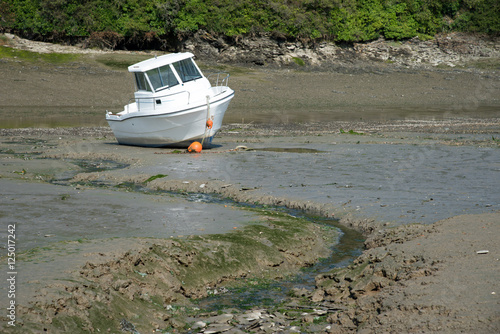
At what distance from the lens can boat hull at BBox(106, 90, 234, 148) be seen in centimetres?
1722

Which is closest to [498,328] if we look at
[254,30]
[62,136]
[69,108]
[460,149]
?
[460,149]

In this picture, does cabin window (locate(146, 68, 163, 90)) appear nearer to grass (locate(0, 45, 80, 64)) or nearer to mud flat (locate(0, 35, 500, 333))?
mud flat (locate(0, 35, 500, 333))

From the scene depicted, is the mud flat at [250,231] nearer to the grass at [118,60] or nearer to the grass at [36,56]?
the grass at [118,60]

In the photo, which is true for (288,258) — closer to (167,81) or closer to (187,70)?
(167,81)

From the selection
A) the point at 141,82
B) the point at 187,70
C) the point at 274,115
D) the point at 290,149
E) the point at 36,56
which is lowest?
the point at 274,115

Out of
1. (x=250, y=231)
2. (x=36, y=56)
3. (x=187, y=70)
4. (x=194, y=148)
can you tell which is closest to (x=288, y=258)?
(x=250, y=231)

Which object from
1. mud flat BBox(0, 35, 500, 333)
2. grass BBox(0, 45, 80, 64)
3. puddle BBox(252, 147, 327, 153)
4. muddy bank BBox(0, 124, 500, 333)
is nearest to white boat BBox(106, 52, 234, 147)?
mud flat BBox(0, 35, 500, 333)

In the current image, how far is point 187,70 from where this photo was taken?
59.6 ft

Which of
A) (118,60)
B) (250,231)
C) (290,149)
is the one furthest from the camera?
(118,60)

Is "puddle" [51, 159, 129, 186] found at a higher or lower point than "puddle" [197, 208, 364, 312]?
lower

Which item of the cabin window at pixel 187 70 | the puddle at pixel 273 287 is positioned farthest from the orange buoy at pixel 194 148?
the puddle at pixel 273 287

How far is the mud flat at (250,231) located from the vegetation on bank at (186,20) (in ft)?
64.0

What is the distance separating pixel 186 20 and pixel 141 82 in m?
22.2

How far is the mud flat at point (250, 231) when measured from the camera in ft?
18.7
